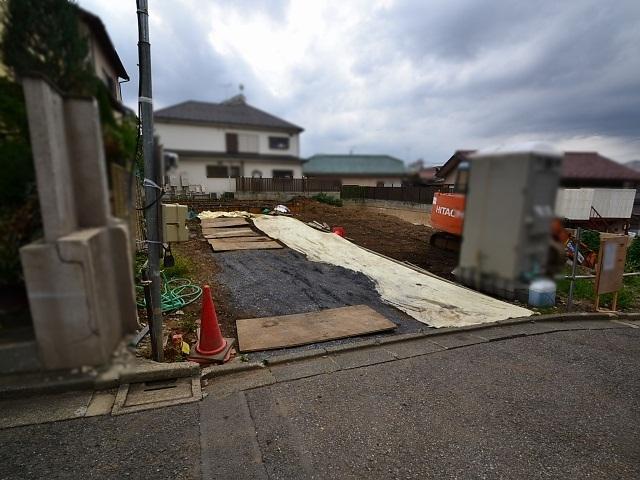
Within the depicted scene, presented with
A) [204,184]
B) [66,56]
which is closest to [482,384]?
[204,184]

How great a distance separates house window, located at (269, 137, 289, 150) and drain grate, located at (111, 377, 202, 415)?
13.4 feet

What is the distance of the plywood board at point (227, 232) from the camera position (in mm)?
12789

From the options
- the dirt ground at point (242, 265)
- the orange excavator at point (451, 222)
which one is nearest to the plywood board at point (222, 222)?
the dirt ground at point (242, 265)

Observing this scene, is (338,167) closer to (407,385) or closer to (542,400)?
(407,385)

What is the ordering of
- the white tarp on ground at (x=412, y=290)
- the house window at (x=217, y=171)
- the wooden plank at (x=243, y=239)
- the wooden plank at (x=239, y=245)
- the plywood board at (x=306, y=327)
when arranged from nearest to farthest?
1. the house window at (x=217, y=171)
2. the plywood board at (x=306, y=327)
3. the white tarp on ground at (x=412, y=290)
4. the wooden plank at (x=239, y=245)
5. the wooden plank at (x=243, y=239)

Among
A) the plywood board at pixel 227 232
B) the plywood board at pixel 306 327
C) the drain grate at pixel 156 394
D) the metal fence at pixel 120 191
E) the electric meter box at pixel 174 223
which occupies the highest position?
the metal fence at pixel 120 191

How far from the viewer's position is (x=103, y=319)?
21.4 inches

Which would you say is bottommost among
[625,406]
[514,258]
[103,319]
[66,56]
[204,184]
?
[625,406]

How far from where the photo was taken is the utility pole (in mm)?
898

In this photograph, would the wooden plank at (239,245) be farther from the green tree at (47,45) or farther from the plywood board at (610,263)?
the green tree at (47,45)

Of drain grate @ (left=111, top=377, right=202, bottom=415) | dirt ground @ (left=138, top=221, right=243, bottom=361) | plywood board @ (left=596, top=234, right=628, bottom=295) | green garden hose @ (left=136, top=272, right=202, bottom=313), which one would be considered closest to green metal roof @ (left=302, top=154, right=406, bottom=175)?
dirt ground @ (left=138, top=221, right=243, bottom=361)

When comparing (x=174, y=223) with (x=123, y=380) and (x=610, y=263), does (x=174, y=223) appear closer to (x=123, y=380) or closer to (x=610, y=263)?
(x=123, y=380)

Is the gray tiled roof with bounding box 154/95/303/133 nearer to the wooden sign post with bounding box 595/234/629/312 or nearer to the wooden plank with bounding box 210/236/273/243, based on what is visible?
the wooden sign post with bounding box 595/234/629/312

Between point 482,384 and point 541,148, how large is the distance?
5.47 m
